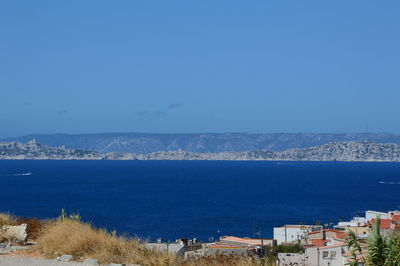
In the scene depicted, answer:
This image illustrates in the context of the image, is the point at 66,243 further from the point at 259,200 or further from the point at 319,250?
the point at 259,200

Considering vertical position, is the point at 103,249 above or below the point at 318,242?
above

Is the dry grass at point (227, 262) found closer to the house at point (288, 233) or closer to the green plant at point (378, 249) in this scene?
the green plant at point (378, 249)

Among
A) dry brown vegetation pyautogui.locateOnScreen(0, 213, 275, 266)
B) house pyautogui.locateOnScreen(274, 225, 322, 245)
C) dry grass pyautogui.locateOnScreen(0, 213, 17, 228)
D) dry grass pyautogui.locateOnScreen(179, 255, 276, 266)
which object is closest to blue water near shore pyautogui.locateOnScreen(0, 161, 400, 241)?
house pyautogui.locateOnScreen(274, 225, 322, 245)

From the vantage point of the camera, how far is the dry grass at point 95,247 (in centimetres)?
1130

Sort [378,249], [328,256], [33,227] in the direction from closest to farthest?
1. [378,249]
2. [33,227]
3. [328,256]

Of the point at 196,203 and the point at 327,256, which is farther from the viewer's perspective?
the point at 196,203

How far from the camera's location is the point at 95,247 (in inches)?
472

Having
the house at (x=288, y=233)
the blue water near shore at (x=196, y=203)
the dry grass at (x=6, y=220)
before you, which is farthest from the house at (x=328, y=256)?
the blue water near shore at (x=196, y=203)

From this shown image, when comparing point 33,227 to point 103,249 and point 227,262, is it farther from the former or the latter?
point 227,262

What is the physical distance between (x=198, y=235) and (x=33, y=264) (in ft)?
201

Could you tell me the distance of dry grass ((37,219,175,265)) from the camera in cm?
1130

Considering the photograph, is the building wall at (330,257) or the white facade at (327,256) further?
the white facade at (327,256)

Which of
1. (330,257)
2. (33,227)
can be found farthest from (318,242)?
(33,227)

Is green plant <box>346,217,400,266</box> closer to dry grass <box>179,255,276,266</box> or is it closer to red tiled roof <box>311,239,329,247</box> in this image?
dry grass <box>179,255,276,266</box>
